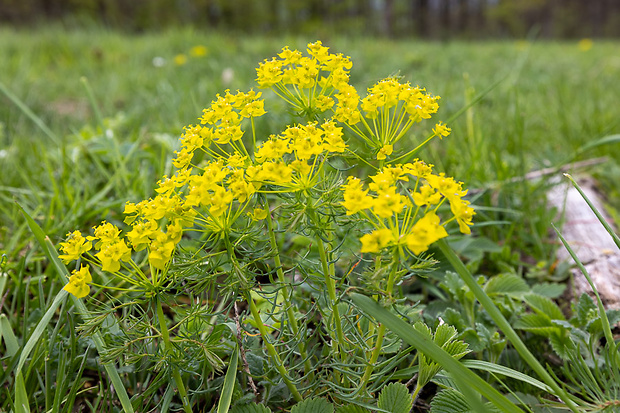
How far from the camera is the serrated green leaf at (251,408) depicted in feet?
3.18

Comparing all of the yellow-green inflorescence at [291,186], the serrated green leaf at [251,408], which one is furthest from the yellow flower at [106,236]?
the serrated green leaf at [251,408]

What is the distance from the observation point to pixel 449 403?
0.97 m

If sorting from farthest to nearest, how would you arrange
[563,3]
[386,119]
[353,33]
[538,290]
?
[563,3], [353,33], [538,290], [386,119]

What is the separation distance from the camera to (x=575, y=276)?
1.60 meters

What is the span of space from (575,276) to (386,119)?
1154mm

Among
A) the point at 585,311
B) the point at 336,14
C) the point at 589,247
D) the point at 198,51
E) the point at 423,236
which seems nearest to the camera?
the point at 423,236

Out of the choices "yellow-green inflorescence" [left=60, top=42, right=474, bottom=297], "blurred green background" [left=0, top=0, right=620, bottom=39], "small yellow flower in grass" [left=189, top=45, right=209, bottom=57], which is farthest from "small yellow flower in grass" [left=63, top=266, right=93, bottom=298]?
"blurred green background" [left=0, top=0, right=620, bottom=39]

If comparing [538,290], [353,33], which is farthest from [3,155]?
[353,33]

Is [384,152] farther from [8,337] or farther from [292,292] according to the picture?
[8,337]

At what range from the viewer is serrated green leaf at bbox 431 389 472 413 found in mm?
961

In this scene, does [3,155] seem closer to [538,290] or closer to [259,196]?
[259,196]

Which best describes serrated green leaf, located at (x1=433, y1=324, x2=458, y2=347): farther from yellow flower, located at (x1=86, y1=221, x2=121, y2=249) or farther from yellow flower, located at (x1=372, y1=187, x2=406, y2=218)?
yellow flower, located at (x1=86, y1=221, x2=121, y2=249)

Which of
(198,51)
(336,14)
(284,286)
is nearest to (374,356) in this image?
(284,286)

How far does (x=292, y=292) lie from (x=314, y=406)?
0.79 ft
